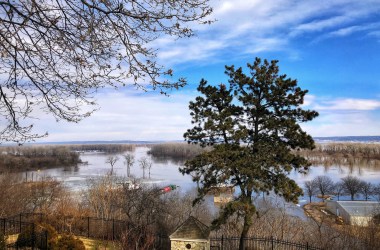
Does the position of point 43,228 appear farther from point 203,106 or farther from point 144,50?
point 144,50

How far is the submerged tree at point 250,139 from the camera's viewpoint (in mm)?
17500

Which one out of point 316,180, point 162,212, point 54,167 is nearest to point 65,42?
point 162,212

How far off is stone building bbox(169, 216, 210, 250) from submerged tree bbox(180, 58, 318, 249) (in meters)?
1.42

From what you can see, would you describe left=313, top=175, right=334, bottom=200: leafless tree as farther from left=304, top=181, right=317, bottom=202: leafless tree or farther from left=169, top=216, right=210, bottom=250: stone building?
left=169, top=216, right=210, bottom=250: stone building

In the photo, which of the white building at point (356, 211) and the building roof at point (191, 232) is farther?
the white building at point (356, 211)

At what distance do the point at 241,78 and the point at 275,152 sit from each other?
420 cm

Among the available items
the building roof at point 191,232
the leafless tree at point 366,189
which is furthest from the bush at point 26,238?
the leafless tree at point 366,189

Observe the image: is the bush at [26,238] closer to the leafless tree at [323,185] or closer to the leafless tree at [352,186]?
the leafless tree at [323,185]

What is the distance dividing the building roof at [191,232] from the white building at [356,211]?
2879cm

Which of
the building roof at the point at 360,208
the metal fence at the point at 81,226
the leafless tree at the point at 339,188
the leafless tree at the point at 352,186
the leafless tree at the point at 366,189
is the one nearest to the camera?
the metal fence at the point at 81,226

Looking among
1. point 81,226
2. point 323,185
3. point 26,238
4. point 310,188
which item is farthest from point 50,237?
point 323,185

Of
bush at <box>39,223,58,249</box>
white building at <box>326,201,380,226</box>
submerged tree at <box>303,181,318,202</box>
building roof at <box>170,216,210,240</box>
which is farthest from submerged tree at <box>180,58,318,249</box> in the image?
submerged tree at <box>303,181,318,202</box>

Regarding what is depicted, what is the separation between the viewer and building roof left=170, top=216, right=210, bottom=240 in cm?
1684

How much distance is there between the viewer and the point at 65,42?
5.36 m
